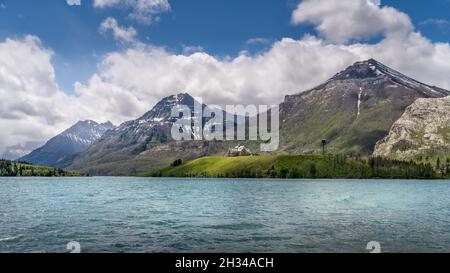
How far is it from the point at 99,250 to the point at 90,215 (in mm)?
27541

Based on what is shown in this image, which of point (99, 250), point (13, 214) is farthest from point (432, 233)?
point (13, 214)

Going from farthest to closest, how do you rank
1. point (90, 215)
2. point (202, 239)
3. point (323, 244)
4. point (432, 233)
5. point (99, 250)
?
point (90, 215) < point (432, 233) < point (202, 239) < point (323, 244) < point (99, 250)

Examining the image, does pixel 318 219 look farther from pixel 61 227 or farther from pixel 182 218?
pixel 61 227
